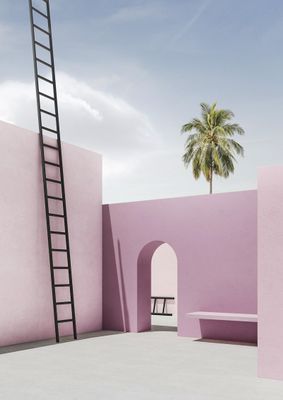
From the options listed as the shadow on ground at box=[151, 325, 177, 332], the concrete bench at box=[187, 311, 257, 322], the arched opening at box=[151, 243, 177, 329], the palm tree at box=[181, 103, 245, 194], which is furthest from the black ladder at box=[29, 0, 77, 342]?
the palm tree at box=[181, 103, 245, 194]

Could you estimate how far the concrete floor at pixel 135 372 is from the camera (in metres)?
5.49

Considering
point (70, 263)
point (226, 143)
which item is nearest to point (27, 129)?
point (70, 263)

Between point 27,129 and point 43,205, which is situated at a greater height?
point 27,129

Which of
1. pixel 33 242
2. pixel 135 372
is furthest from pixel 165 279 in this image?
pixel 135 372

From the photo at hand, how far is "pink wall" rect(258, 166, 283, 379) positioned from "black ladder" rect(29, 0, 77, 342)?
13.4ft

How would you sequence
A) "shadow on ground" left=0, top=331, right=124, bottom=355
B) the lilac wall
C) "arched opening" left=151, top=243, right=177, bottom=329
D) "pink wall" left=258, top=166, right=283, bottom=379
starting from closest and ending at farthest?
"pink wall" left=258, top=166, right=283, bottom=379
"shadow on ground" left=0, top=331, right=124, bottom=355
the lilac wall
"arched opening" left=151, top=243, right=177, bottom=329

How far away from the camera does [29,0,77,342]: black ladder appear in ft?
31.1

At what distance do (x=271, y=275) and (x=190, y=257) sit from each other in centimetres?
372

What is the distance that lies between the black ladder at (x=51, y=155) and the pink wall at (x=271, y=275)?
13.4ft

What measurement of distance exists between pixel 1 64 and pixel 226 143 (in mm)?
17546

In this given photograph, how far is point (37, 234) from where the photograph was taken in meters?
9.27

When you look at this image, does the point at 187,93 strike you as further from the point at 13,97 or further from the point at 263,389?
the point at 263,389

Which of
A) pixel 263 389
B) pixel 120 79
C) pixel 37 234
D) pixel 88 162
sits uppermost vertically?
pixel 120 79

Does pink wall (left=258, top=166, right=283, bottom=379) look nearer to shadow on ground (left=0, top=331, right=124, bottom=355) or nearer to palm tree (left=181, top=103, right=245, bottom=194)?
shadow on ground (left=0, top=331, right=124, bottom=355)
